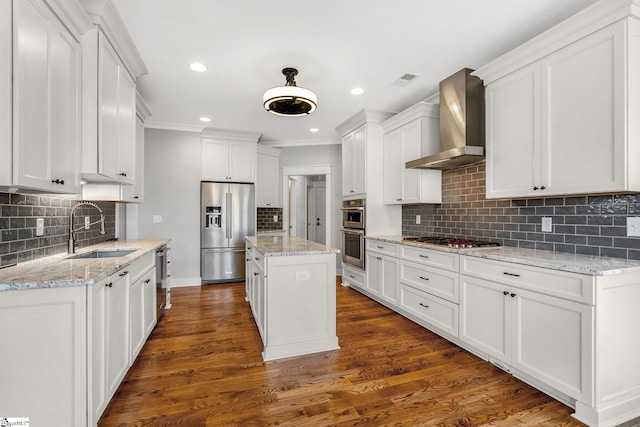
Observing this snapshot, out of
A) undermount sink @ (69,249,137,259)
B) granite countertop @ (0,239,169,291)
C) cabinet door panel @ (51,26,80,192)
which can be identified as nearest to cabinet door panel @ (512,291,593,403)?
granite countertop @ (0,239,169,291)

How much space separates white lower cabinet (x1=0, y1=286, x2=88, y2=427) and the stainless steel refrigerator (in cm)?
343

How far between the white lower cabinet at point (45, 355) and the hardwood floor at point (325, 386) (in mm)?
360

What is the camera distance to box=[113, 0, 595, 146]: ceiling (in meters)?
2.10

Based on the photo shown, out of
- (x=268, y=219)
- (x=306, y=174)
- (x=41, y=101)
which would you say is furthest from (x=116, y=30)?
(x=268, y=219)

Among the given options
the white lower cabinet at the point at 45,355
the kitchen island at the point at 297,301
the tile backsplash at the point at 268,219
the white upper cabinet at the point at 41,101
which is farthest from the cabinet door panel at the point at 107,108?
the tile backsplash at the point at 268,219

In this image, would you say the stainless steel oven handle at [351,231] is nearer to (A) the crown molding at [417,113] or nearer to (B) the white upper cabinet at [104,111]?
(A) the crown molding at [417,113]

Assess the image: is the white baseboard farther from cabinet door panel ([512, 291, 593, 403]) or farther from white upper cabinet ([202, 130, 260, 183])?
cabinet door panel ([512, 291, 593, 403])

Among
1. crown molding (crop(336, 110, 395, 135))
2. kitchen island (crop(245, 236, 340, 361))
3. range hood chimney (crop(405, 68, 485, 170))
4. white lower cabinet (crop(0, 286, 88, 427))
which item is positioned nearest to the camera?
white lower cabinet (crop(0, 286, 88, 427))

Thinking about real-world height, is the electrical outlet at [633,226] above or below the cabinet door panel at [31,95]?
below

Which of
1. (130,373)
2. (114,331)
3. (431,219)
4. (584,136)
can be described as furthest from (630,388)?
(130,373)

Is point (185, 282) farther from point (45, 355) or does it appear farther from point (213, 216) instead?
point (45, 355)

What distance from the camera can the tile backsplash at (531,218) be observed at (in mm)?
2051

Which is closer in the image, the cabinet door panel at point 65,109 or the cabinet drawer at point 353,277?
the cabinet door panel at point 65,109

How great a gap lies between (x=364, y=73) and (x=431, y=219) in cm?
199
